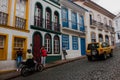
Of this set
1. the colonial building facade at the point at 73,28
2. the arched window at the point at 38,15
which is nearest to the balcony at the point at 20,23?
the arched window at the point at 38,15

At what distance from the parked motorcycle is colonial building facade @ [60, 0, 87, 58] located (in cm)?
829

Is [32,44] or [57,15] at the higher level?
[57,15]

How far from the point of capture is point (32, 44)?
15.1 metres

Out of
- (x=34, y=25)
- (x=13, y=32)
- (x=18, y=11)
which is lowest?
(x=13, y=32)

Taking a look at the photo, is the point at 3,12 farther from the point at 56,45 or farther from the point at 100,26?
the point at 100,26

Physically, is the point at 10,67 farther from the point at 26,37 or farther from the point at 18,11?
the point at 18,11

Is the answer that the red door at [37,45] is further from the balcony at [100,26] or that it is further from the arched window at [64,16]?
the balcony at [100,26]

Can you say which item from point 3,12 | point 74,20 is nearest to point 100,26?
point 74,20

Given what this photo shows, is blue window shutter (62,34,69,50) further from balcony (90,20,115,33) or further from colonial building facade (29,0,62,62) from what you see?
balcony (90,20,115,33)

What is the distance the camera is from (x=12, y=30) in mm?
12953

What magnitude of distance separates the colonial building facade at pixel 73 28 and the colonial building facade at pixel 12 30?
6.71m

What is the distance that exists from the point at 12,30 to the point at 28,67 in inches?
146

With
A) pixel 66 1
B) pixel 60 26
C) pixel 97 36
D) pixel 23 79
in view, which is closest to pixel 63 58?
pixel 60 26

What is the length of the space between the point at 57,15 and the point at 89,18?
8.85m
